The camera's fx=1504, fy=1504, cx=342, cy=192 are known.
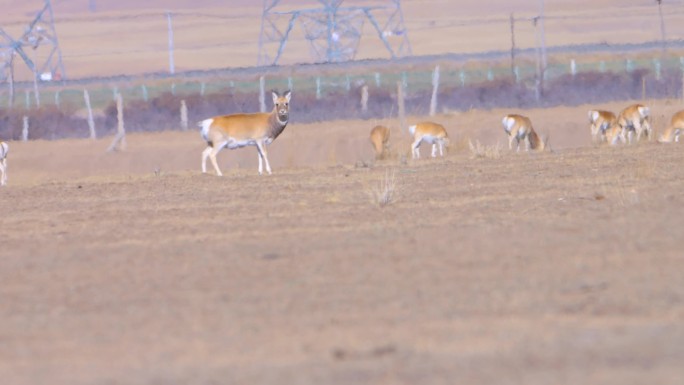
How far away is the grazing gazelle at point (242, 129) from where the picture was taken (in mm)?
27594

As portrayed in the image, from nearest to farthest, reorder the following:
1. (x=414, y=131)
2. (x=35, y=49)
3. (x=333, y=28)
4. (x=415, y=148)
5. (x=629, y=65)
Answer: (x=415, y=148)
(x=414, y=131)
(x=35, y=49)
(x=629, y=65)
(x=333, y=28)

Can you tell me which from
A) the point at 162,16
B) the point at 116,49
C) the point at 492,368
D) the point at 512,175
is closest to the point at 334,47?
the point at 116,49

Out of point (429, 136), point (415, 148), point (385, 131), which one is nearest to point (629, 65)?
point (415, 148)

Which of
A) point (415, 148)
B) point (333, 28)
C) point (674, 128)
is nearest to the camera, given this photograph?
point (674, 128)

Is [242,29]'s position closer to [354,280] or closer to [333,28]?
[333,28]

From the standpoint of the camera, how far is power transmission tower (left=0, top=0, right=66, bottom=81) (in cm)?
7006

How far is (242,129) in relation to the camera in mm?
27734

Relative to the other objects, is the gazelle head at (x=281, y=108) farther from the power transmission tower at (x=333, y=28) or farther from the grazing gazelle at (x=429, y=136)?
the power transmission tower at (x=333, y=28)

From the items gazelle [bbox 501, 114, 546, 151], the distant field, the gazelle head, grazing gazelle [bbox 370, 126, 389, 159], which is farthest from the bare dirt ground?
the distant field

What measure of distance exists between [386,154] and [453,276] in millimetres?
18479

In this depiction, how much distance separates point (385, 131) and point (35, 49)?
138 ft

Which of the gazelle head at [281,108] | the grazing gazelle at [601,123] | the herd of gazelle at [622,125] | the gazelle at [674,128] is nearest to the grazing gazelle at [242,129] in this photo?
the gazelle head at [281,108]

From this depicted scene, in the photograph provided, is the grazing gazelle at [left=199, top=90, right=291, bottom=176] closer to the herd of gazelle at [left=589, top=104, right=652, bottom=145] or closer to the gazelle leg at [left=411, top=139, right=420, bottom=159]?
the gazelle leg at [left=411, top=139, right=420, bottom=159]

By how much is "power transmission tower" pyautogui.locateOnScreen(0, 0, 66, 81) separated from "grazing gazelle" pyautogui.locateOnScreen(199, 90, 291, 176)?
33.7 metres
